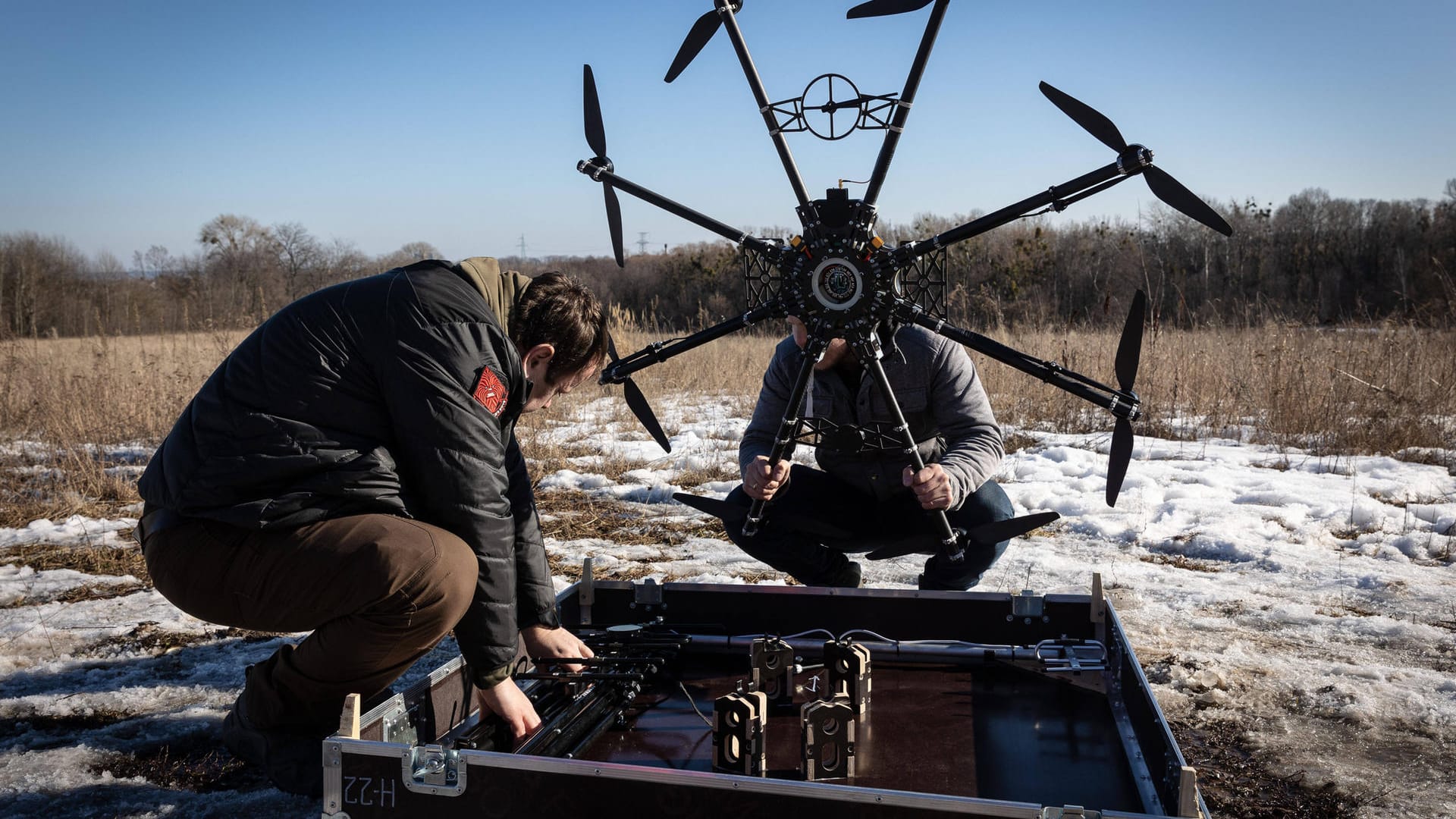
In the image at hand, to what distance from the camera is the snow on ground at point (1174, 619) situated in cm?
294

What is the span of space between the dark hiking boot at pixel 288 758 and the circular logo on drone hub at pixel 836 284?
2.04 meters

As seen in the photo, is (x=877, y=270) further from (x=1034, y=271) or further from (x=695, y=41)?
(x=1034, y=271)

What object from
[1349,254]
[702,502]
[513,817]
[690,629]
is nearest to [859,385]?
[702,502]

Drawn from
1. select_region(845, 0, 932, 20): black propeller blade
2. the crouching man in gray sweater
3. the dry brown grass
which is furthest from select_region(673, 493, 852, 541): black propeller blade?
the dry brown grass

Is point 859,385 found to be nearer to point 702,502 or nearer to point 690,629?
point 702,502

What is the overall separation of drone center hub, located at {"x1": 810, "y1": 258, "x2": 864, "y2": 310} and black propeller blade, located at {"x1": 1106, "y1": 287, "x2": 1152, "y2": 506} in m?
0.85

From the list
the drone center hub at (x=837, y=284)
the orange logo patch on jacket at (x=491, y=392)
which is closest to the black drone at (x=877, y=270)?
the drone center hub at (x=837, y=284)

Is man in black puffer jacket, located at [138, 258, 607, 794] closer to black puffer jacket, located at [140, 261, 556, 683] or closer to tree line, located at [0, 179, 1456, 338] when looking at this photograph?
black puffer jacket, located at [140, 261, 556, 683]

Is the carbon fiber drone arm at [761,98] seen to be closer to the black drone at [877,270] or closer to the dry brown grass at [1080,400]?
the black drone at [877,270]

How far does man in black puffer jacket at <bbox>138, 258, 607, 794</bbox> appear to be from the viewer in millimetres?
2459

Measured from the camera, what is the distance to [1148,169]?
294 centimetres

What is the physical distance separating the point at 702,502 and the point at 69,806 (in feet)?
7.11

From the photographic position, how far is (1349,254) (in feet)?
113

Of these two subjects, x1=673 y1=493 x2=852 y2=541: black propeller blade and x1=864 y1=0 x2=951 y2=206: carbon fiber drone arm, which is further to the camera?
x1=673 y1=493 x2=852 y2=541: black propeller blade
